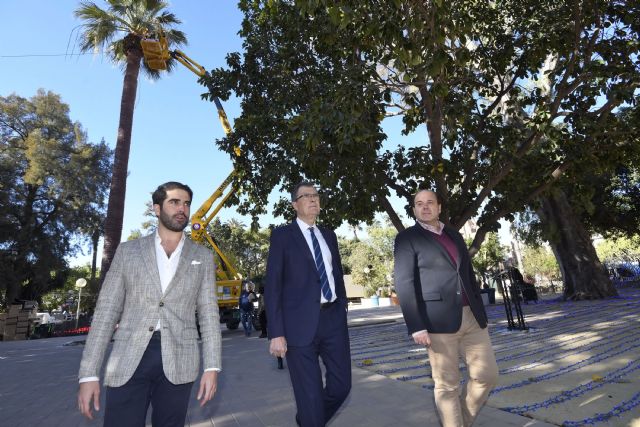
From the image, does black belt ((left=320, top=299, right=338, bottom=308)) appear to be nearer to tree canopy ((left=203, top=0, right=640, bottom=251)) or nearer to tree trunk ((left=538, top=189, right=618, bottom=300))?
tree canopy ((left=203, top=0, right=640, bottom=251))

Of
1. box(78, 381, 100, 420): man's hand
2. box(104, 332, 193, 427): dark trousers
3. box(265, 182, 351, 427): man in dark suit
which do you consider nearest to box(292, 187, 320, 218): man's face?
box(265, 182, 351, 427): man in dark suit

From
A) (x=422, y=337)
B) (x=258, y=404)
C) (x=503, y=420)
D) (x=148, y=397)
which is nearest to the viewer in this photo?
(x=148, y=397)

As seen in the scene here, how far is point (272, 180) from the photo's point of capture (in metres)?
10.0

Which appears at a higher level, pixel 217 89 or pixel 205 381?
pixel 217 89

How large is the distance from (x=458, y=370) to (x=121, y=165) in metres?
14.9

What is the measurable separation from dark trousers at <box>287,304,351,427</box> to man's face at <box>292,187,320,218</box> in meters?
0.74

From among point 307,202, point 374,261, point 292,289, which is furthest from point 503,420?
point 374,261

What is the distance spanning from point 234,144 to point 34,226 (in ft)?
88.4

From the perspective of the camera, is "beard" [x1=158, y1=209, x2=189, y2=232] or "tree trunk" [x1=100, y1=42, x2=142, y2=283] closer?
"beard" [x1=158, y1=209, x2=189, y2=232]

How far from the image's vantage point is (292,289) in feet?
9.97

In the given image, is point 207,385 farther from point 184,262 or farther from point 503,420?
point 503,420

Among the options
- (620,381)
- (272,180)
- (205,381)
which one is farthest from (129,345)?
(272,180)

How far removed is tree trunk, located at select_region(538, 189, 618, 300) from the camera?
710 inches

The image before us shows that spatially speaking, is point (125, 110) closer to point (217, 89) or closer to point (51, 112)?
point (217, 89)
